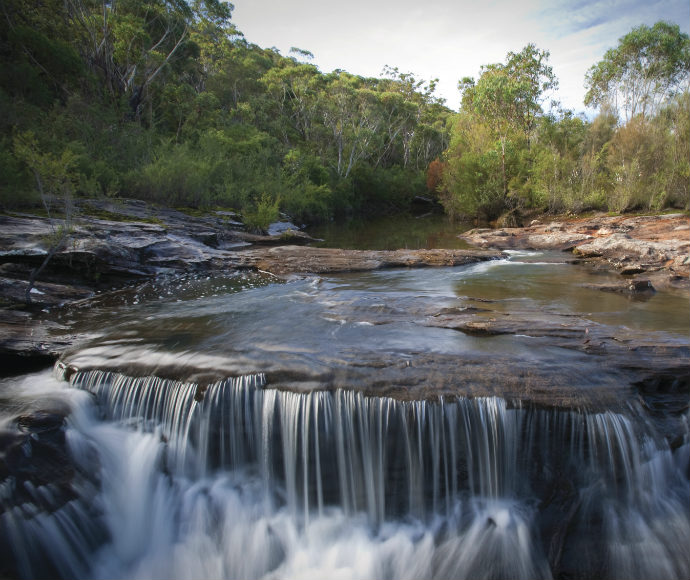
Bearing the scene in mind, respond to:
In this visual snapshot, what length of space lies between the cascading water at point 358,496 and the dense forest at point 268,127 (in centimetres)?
721

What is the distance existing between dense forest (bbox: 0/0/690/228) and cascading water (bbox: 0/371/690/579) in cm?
721

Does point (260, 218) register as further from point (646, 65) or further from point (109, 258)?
point (646, 65)

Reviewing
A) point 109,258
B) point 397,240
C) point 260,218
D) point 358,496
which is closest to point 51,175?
point 109,258

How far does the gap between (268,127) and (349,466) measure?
46081 mm

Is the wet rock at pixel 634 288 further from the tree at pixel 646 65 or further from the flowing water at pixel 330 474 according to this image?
the tree at pixel 646 65

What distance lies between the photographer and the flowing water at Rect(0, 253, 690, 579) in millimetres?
4750

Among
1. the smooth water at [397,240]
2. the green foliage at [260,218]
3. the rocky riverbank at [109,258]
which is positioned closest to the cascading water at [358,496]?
the rocky riverbank at [109,258]

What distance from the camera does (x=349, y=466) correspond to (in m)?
5.38

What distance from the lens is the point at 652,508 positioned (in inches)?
196

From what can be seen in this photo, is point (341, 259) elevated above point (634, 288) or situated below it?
above

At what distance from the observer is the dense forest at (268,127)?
2145 cm

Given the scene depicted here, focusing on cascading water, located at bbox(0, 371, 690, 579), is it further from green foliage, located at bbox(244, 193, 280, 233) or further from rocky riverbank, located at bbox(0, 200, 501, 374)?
green foliage, located at bbox(244, 193, 280, 233)

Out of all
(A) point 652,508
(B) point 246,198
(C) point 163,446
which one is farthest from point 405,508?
(B) point 246,198

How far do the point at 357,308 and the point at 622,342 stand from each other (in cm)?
479
